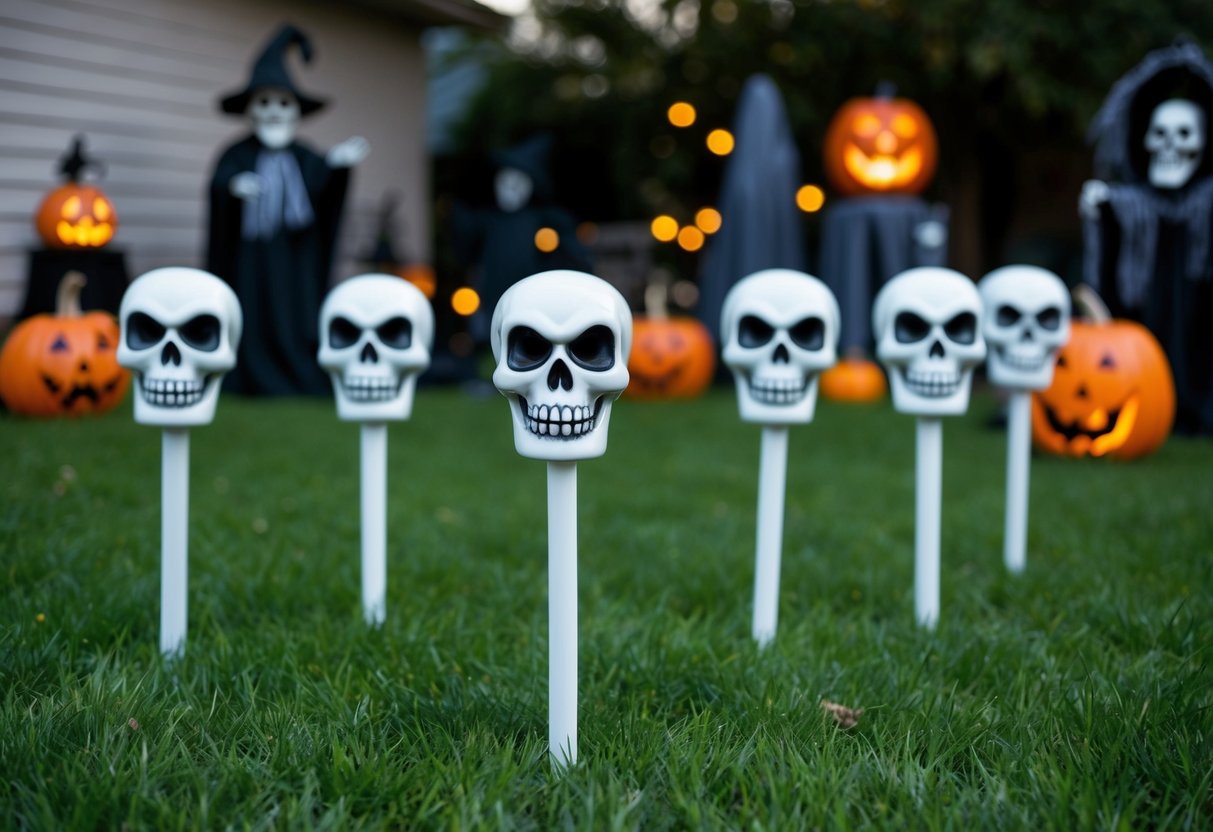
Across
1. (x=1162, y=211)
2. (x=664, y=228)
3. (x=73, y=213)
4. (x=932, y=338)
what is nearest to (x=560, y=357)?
(x=932, y=338)

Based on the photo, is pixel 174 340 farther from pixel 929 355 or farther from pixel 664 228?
pixel 664 228

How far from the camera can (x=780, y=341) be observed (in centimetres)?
262

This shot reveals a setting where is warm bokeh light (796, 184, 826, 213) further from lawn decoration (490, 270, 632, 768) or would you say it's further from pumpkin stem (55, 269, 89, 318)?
lawn decoration (490, 270, 632, 768)

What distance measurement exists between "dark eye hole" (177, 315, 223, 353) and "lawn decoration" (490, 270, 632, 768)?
2.93ft

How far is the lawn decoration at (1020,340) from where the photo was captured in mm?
3367

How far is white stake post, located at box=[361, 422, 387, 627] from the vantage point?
2.91 metres

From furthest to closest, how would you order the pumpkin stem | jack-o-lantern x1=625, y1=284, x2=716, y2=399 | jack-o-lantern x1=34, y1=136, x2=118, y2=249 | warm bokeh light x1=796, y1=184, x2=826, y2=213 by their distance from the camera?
warm bokeh light x1=796, y1=184, x2=826, y2=213
jack-o-lantern x1=625, y1=284, x2=716, y2=399
jack-o-lantern x1=34, y1=136, x2=118, y2=249
the pumpkin stem

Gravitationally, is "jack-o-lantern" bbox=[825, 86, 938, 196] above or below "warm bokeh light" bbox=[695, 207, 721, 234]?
above

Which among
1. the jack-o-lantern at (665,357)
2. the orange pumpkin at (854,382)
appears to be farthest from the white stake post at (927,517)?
the orange pumpkin at (854,382)

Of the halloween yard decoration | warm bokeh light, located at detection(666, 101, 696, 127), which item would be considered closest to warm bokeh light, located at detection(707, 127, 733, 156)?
warm bokeh light, located at detection(666, 101, 696, 127)

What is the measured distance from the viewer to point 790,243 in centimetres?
958

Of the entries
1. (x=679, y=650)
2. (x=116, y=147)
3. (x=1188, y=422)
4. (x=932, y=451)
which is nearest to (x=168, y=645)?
(x=679, y=650)

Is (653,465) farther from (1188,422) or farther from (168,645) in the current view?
(1188,422)

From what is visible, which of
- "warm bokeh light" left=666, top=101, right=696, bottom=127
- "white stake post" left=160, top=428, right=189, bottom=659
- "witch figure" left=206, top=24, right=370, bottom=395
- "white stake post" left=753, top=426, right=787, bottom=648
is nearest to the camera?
"white stake post" left=160, top=428, right=189, bottom=659
